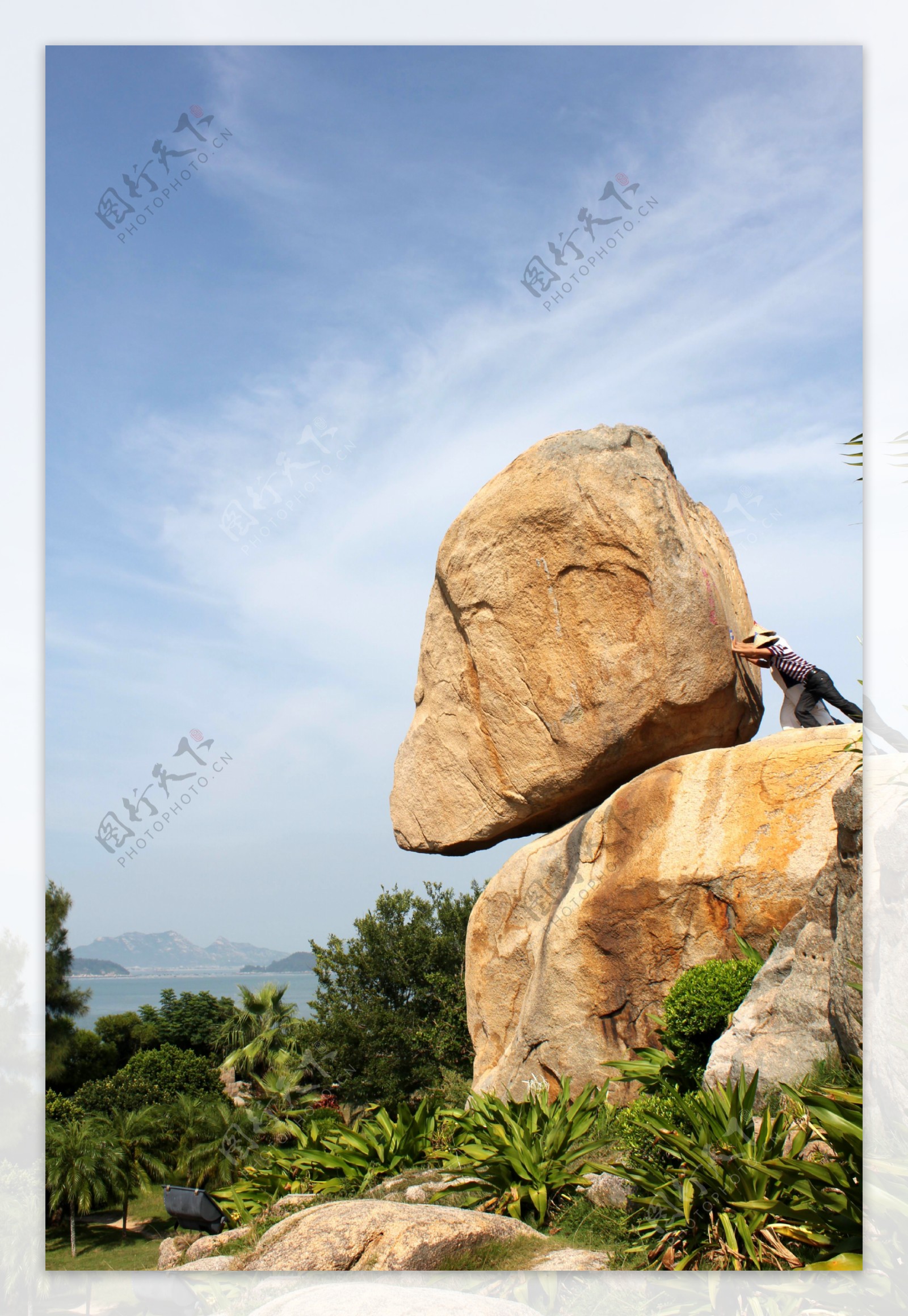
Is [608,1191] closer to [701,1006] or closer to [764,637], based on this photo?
[701,1006]

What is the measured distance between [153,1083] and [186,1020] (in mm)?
12115

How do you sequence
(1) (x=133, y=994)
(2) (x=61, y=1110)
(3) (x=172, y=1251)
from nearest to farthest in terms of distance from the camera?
(3) (x=172, y=1251)
(2) (x=61, y=1110)
(1) (x=133, y=994)

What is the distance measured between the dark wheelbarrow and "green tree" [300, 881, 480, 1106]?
13.9 meters

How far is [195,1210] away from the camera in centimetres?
1114

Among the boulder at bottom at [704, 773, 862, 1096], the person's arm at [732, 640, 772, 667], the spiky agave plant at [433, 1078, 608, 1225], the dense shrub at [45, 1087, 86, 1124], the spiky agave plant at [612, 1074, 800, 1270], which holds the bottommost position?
the dense shrub at [45, 1087, 86, 1124]

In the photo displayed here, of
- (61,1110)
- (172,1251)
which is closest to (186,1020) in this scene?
(61,1110)

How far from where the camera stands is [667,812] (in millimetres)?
10602

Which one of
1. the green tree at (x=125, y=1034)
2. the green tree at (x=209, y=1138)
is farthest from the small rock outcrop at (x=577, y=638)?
the green tree at (x=125, y=1034)

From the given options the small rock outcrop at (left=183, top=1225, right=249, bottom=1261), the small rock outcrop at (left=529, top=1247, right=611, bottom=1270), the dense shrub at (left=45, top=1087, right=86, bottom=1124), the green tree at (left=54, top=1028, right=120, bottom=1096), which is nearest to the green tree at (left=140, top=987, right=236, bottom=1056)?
the green tree at (left=54, top=1028, right=120, bottom=1096)

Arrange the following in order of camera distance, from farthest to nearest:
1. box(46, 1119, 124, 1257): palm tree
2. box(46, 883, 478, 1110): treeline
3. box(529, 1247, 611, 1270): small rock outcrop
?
box(46, 883, 478, 1110): treeline < box(46, 1119, 124, 1257): palm tree < box(529, 1247, 611, 1270): small rock outcrop

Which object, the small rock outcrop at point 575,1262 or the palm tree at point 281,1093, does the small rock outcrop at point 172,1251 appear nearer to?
the small rock outcrop at point 575,1262

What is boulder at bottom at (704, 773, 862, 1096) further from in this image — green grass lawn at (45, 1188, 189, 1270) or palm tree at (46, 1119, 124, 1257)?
palm tree at (46, 1119, 124, 1257)

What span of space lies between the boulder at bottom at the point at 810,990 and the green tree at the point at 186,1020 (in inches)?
1403

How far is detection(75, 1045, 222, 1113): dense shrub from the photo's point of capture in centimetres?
3039
